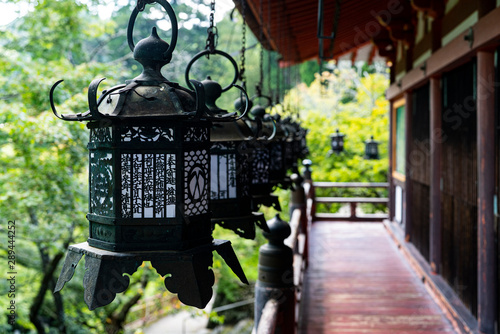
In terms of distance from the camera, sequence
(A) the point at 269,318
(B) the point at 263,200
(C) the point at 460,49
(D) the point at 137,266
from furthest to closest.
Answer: (C) the point at 460,49, (B) the point at 263,200, (A) the point at 269,318, (D) the point at 137,266

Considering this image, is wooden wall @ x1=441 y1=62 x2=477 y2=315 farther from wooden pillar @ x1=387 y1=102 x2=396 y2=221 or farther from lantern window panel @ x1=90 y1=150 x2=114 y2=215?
wooden pillar @ x1=387 y1=102 x2=396 y2=221

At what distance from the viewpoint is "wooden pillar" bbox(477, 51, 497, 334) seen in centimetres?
335

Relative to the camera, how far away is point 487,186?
335 centimetres

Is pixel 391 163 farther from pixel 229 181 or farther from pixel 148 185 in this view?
pixel 148 185

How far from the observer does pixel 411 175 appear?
23.0 ft

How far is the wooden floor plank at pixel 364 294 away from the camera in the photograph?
434cm

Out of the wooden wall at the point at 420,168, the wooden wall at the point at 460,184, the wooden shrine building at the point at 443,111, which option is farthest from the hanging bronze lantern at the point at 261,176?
the wooden wall at the point at 420,168

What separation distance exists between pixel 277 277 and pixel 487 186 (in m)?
1.67

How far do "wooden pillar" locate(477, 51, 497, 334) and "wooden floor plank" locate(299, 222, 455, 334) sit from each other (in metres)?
0.87

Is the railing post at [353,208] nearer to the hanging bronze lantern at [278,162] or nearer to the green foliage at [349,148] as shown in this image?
the green foliage at [349,148]

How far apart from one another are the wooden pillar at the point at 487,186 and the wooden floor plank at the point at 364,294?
2.84ft

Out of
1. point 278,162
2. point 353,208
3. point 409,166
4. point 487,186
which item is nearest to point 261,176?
point 278,162

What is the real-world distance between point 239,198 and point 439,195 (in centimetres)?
384

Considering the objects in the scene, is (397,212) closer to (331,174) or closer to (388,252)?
(388,252)
